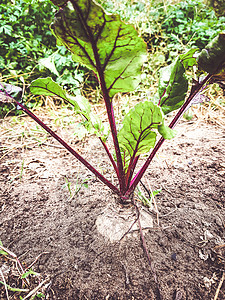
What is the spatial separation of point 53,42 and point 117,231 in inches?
92.5

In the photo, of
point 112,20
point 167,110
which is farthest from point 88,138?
point 112,20

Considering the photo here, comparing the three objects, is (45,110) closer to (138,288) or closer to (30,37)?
(30,37)

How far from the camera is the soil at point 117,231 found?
738mm

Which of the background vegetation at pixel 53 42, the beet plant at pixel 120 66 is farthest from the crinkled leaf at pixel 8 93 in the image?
the background vegetation at pixel 53 42

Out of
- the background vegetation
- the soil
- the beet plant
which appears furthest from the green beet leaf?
the background vegetation

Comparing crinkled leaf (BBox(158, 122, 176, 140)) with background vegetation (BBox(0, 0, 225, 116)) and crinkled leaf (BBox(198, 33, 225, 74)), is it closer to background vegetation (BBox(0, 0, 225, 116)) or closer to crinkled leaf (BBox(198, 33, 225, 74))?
crinkled leaf (BBox(198, 33, 225, 74))

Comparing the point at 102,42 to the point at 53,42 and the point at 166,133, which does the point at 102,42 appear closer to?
the point at 166,133

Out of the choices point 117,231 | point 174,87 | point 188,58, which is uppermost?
point 188,58

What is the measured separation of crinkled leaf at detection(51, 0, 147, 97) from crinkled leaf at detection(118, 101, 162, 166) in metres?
0.09

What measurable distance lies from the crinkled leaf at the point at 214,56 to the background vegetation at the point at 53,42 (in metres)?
1.23

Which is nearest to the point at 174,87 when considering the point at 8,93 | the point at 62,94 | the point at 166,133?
the point at 166,133

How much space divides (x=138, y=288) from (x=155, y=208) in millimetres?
366

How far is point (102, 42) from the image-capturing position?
1.73 ft

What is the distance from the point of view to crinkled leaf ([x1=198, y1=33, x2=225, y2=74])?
0.53m
